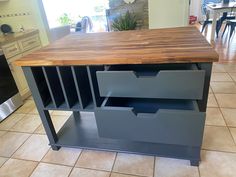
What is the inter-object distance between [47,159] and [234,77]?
Answer: 243 cm

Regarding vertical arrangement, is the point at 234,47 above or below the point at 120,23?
below

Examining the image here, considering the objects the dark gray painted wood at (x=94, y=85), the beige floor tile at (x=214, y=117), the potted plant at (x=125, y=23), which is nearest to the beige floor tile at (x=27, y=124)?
the dark gray painted wood at (x=94, y=85)

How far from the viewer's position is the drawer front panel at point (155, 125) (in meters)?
1.03

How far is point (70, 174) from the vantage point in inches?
53.1

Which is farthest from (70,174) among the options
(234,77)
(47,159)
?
(234,77)

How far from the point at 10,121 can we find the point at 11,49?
32.8 inches

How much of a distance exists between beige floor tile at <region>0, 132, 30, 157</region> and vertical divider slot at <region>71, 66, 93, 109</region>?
2.91 feet

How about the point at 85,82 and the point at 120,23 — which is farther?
the point at 120,23

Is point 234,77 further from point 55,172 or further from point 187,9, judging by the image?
point 55,172

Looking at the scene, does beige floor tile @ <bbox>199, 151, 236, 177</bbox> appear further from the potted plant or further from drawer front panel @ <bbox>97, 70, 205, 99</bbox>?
the potted plant

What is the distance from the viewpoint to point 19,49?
7.68 ft

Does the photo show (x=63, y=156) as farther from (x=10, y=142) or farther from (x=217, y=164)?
(x=217, y=164)

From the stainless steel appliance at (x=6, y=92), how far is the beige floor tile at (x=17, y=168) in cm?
79

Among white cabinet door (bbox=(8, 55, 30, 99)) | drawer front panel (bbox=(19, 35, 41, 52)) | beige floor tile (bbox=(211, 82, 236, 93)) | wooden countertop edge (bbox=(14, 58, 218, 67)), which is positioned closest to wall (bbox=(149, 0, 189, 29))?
beige floor tile (bbox=(211, 82, 236, 93))
